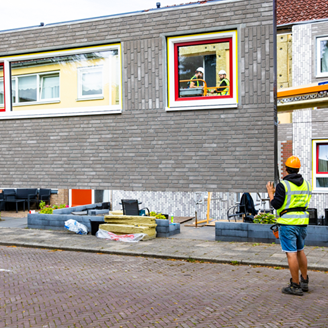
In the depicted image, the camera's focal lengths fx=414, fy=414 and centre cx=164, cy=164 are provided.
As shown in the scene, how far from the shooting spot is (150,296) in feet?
21.7

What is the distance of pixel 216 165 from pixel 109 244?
535 cm

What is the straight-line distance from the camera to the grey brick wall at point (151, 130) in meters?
7.34

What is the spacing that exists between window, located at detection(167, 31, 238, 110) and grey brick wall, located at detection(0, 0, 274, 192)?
0.16m

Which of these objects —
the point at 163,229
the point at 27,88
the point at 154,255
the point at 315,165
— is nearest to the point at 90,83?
the point at 27,88

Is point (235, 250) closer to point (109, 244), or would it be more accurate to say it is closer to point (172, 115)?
point (109, 244)

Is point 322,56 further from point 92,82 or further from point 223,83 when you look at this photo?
point 92,82

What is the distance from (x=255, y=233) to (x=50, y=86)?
6.77 meters

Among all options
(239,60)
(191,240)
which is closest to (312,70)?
(191,240)

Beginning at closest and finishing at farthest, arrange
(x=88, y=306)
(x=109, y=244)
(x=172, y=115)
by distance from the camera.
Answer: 1. (x=88, y=306)
2. (x=172, y=115)
3. (x=109, y=244)

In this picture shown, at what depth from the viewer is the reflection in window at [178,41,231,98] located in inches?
293

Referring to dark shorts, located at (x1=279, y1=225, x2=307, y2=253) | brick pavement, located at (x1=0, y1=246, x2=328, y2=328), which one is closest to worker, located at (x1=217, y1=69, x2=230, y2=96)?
dark shorts, located at (x1=279, y1=225, x2=307, y2=253)

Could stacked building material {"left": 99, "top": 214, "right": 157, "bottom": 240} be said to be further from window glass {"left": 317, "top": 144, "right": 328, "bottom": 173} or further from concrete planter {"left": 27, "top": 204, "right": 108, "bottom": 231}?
window glass {"left": 317, "top": 144, "right": 328, "bottom": 173}

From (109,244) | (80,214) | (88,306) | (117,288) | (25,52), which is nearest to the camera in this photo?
(88,306)

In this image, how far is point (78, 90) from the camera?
26.6ft
